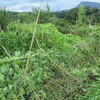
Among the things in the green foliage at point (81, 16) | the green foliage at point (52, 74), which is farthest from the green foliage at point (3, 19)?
the green foliage at point (52, 74)

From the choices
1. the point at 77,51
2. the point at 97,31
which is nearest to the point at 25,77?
the point at 77,51

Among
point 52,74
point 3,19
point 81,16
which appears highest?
point 52,74

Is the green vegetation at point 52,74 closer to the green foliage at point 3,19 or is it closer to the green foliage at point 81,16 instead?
the green foliage at point 3,19

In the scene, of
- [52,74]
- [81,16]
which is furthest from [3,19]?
[52,74]

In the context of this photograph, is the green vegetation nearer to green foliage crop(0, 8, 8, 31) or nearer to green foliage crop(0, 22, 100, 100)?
green foliage crop(0, 22, 100, 100)

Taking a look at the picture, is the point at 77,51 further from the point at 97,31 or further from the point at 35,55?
the point at 35,55

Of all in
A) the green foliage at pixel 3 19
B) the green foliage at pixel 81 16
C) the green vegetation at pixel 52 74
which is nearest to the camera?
the green vegetation at pixel 52 74

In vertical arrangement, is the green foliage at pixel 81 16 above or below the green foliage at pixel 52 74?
below

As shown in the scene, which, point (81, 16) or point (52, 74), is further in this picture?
point (81, 16)

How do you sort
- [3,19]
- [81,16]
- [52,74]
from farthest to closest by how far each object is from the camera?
[81,16] → [3,19] → [52,74]

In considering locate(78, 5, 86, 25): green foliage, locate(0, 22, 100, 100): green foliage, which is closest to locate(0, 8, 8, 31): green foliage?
locate(78, 5, 86, 25): green foliage

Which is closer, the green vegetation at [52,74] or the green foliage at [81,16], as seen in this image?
the green vegetation at [52,74]

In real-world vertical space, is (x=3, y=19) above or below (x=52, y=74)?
below

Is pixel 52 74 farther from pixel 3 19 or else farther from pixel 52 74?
pixel 3 19
